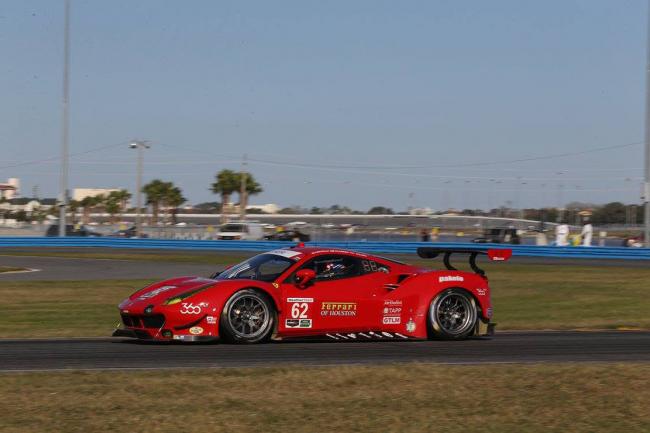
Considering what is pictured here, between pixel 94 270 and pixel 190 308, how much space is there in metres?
20.0

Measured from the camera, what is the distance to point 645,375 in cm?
752

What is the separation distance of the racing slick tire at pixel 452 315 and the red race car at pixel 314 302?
0.04 ft

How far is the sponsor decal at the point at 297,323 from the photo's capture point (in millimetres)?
10406

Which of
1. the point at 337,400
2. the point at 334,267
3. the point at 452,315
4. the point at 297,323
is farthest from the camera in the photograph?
the point at 452,315

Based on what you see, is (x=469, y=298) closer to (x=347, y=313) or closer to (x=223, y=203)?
(x=347, y=313)

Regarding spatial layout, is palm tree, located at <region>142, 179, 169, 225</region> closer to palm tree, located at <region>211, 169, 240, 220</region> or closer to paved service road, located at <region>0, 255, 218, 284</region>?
palm tree, located at <region>211, 169, 240, 220</region>

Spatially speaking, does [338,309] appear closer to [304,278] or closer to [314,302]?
[314,302]

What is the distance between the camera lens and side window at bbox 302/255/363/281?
431 inches

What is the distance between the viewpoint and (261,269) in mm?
10891

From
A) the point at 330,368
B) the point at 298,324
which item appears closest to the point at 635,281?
the point at 298,324

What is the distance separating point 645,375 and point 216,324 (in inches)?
179

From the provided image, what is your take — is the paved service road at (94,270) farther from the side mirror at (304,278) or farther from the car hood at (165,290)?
the side mirror at (304,278)

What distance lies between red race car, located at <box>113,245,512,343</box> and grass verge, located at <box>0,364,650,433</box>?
2.41 m

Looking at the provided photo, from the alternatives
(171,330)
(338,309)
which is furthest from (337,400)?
(338,309)
